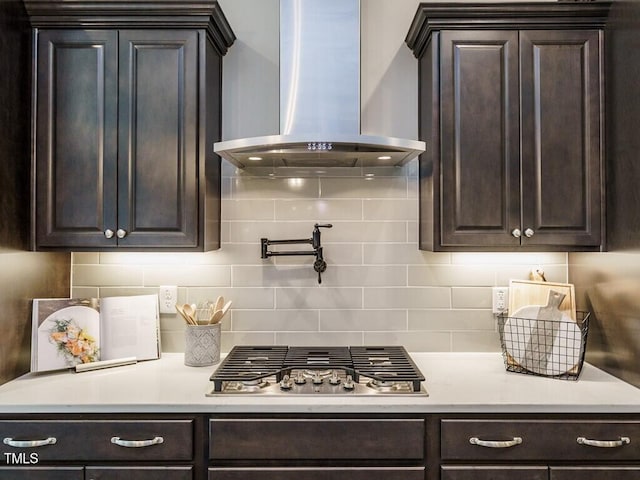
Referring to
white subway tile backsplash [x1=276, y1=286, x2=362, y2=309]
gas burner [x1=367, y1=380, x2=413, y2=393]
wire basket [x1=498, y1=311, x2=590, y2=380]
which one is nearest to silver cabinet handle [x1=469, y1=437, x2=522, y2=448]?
gas burner [x1=367, y1=380, x2=413, y2=393]

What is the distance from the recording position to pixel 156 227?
6.29 feet

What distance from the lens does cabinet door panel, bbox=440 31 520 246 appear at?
1.92m

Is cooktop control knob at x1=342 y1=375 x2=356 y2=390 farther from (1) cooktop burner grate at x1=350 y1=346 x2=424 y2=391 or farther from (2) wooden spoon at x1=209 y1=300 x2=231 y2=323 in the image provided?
(2) wooden spoon at x1=209 y1=300 x2=231 y2=323

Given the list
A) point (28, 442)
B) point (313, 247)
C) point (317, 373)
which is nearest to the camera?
point (28, 442)

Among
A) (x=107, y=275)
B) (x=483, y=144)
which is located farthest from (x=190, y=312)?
(x=483, y=144)

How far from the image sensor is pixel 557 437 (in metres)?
1.57

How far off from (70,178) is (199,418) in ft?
3.51

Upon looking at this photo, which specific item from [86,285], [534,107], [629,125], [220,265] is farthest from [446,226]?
[86,285]

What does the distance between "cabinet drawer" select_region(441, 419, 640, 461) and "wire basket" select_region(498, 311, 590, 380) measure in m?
0.27

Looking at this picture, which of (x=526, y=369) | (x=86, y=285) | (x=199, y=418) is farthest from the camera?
(x=86, y=285)

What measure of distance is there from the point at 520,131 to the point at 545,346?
0.84 m

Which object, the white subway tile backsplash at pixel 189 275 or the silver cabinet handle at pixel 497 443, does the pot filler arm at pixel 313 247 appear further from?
the silver cabinet handle at pixel 497 443

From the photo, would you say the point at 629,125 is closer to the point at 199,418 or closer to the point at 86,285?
the point at 199,418
